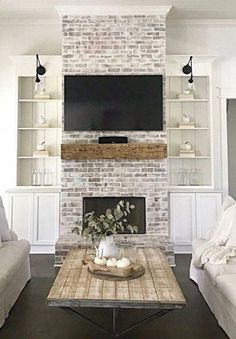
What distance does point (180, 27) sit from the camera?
574 centimetres

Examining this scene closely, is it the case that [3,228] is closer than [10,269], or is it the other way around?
[10,269]

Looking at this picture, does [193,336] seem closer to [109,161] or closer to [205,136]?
[109,161]

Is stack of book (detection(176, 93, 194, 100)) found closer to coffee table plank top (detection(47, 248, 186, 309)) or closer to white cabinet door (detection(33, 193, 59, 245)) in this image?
white cabinet door (detection(33, 193, 59, 245))

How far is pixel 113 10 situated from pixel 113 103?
1.36m

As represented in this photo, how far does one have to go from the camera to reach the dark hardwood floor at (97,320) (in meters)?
2.71

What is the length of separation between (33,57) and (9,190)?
2120mm

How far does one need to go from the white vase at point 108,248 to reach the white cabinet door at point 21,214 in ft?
8.05

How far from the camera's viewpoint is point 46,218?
5.19 meters

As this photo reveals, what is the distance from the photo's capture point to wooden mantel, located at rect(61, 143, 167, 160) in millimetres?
4945

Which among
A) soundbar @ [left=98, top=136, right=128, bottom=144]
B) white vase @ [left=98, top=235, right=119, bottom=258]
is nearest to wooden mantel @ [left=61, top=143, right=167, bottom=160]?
soundbar @ [left=98, top=136, right=128, bottom=144]

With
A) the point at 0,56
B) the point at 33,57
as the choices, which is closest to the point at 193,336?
the point at 33,57

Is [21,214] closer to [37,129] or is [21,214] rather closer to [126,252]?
[37,129]

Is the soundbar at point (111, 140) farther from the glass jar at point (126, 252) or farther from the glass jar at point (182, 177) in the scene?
the glass jar at point (126, 252)

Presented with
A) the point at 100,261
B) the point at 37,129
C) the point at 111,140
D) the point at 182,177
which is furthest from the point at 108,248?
the point at 37,129
